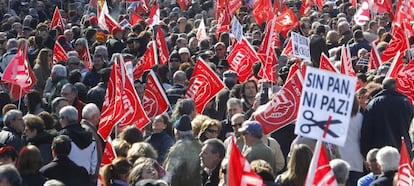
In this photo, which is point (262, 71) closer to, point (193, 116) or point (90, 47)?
point (193, 116)

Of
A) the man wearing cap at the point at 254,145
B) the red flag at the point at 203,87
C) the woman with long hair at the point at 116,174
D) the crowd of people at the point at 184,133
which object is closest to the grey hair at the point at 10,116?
the crowd of people at the point at 184,133

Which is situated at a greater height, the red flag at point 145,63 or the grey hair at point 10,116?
the grey hair at point 10,116

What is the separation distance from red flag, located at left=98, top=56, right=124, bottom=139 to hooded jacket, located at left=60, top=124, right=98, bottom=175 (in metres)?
0.84

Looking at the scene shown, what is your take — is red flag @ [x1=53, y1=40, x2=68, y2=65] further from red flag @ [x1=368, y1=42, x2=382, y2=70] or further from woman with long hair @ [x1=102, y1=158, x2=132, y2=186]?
woman with long hair @ [x1=102, y1=158, x2=132, y2=186]

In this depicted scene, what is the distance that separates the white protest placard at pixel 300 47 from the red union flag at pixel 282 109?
3838 mm

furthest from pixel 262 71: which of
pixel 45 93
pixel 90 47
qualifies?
pixel 90 47

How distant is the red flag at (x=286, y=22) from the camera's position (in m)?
22.5

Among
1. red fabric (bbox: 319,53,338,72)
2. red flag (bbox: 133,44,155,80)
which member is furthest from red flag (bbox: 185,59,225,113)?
red flag (bbox: 133,44,155,80)

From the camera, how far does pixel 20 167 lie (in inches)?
419

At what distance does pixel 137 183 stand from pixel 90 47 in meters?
12.0

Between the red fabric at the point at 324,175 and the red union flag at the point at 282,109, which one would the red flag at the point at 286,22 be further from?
the red fabric at the point at 324,175

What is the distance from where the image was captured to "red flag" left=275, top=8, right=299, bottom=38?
73.9ft

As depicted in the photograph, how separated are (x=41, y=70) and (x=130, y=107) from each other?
4637 millimetres

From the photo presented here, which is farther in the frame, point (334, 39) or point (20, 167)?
point (334, 39)
